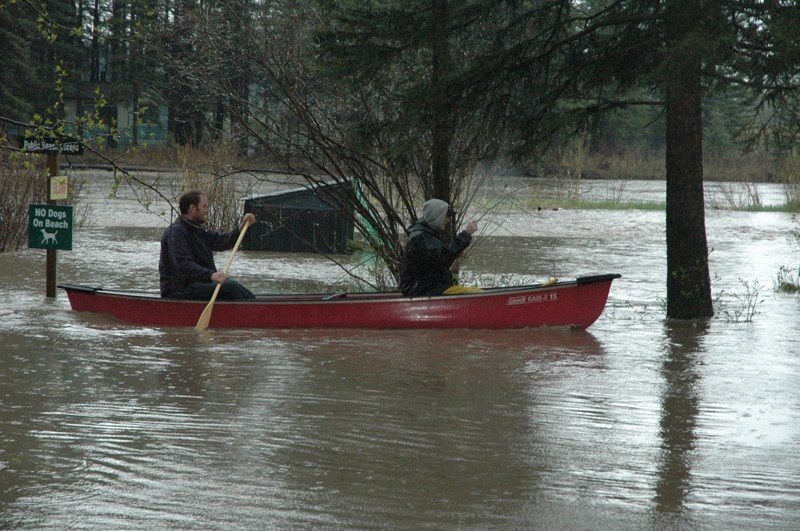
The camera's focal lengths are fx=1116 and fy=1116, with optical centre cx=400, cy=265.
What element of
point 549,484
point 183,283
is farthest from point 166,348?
point 549,484

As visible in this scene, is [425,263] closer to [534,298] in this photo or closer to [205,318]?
[534,298]

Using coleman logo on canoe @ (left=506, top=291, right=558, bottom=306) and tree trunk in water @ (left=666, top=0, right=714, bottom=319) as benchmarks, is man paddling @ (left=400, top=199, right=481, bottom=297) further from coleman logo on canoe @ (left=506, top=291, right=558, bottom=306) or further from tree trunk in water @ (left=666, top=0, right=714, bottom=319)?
tree trunk in water @ (left=666, top=0, right=714, bottom=319)

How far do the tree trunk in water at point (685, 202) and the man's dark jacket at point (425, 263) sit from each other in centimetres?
269

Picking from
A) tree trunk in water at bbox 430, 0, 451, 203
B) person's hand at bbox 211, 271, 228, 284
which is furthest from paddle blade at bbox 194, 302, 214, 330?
tree trunk in water at bbox 430, 0, 451, 203

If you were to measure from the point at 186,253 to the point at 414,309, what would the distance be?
2209 mm

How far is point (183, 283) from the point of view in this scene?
10711mm

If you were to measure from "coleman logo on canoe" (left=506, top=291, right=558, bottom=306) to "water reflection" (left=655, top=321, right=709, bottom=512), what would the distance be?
3.74 ft

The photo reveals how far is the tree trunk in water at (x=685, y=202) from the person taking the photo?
37.4 feet

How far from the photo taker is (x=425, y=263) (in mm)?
10438

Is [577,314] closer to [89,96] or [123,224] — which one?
[123,224]

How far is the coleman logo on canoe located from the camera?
10.3m

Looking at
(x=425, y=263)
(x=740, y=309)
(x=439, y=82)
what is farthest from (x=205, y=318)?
(x=740, y=309)

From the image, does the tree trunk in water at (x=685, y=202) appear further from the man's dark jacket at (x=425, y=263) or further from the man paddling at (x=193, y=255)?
the man paddling at (x=193, y=255)

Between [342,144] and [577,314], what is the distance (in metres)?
3.74
